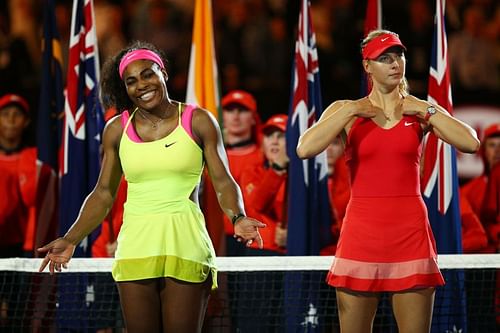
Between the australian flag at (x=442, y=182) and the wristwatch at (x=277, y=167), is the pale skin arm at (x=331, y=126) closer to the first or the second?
the australian flag at (x=442, y=182)

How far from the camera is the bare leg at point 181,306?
5.11 metres

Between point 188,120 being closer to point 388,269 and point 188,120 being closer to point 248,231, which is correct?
point 248,231

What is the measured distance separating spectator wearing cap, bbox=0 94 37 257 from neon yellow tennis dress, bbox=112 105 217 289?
4.07 m

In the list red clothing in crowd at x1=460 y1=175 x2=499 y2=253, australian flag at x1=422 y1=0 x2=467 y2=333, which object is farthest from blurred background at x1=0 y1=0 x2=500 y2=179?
australian flag at x1=422 y1=0 x2=467 y2=333

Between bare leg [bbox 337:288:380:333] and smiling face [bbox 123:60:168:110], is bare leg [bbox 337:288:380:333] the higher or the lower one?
the lower one

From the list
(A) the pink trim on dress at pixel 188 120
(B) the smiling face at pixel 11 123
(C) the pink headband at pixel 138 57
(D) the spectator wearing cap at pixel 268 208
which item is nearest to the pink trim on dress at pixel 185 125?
(A) the pink trim on dress at pixel 188 120

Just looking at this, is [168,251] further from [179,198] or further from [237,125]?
[237,125]

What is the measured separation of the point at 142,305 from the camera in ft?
16.9

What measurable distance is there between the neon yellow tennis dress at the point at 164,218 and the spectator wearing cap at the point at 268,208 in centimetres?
286

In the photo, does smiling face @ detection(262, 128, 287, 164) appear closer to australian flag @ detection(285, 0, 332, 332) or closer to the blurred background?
australian flag @ detection(285, 0, 332, 332)

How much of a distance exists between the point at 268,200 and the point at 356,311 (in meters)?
3.55

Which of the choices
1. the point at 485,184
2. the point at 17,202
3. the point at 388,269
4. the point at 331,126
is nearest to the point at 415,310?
the point at 388,269

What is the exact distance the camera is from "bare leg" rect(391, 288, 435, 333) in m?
5.33

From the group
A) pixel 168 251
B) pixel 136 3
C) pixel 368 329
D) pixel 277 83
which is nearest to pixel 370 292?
→ pixel 368 329
